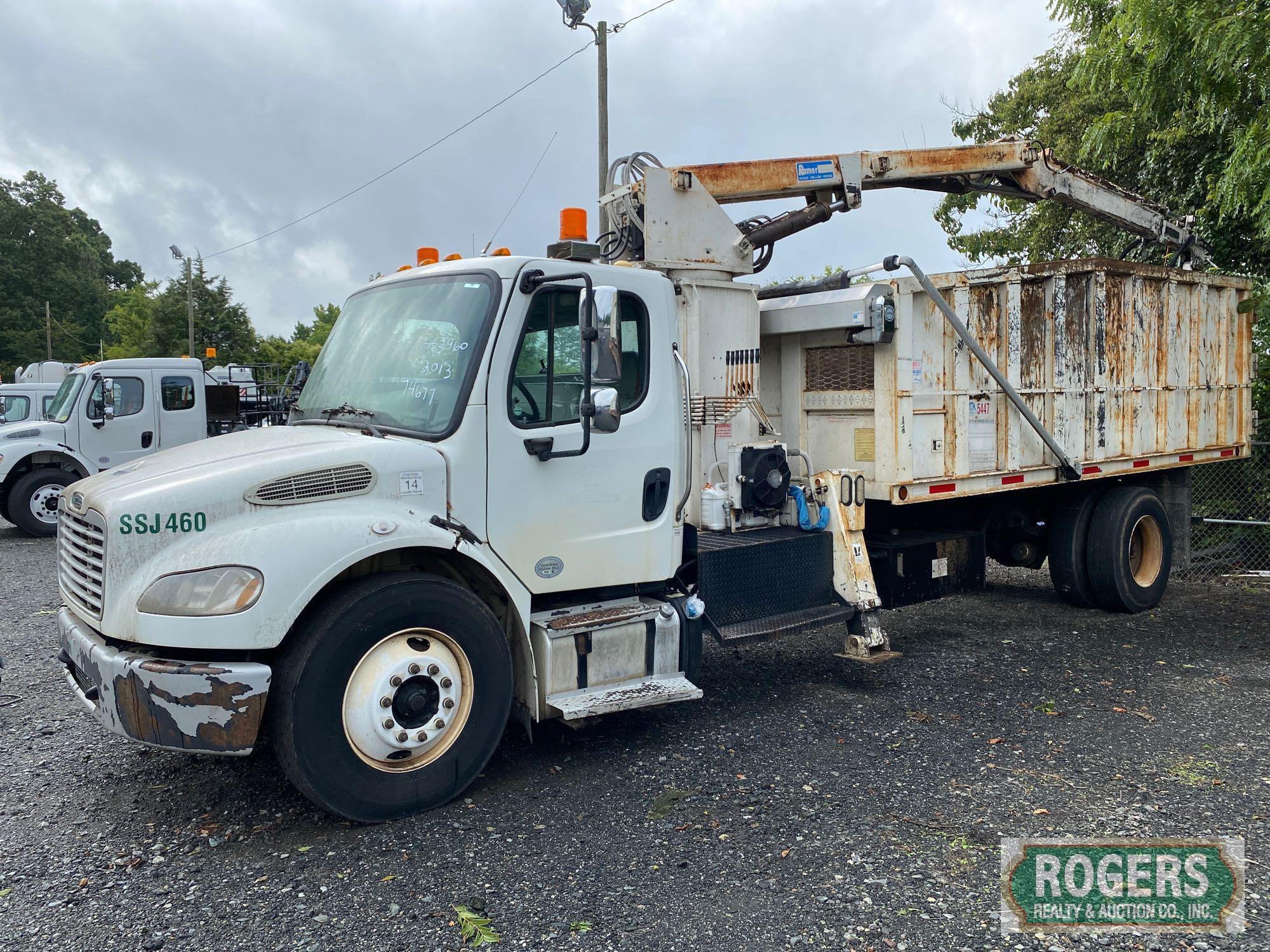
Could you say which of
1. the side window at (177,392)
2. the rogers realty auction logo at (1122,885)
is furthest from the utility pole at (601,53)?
the rogers realty auction logo at (1122,885)

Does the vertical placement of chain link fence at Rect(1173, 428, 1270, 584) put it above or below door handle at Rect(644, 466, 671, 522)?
below

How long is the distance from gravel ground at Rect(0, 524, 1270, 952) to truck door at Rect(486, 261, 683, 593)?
1075 millimetres

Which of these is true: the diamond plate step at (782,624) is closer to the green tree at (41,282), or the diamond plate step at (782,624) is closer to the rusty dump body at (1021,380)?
the rusty dump body at (1021,380)

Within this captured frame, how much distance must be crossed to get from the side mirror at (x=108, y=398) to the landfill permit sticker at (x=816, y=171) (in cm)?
1139

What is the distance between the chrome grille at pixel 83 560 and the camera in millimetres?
4129

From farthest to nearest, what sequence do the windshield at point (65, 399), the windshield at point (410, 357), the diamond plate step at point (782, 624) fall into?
1. the windshield at point (65, 399)
2. the diamond plate step at point (782, 624)
3. the windshield at point (410, 357)

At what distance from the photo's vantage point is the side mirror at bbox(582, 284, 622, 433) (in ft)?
14.9

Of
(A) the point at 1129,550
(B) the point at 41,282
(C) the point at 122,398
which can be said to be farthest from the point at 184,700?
(B) the point at 41,282

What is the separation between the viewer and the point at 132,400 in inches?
573

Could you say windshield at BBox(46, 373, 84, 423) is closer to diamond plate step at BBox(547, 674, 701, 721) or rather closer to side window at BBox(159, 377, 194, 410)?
side window at BBox(159, 377, 194, 410)

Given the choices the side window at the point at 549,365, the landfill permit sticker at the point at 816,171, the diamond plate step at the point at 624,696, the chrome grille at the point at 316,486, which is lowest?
the diamond plate step at the point at 624,696

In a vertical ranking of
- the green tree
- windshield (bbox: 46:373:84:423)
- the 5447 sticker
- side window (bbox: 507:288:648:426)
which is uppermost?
the green tree

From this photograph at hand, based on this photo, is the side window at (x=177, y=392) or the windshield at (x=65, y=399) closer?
the windshield at (x=65, y=399)

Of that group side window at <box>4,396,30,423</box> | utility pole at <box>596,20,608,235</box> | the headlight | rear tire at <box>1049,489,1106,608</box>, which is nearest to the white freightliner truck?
the headlight
